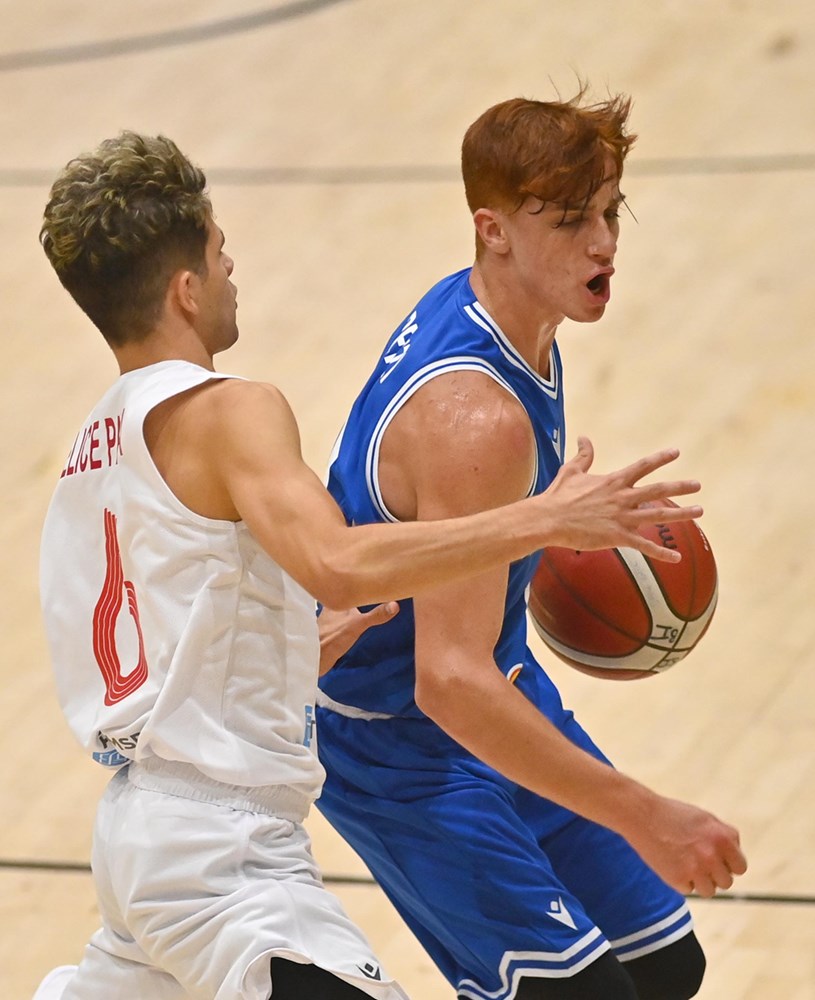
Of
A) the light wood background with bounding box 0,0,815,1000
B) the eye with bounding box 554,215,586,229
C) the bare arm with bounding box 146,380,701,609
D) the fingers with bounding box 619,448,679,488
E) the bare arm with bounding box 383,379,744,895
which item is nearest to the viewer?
the bare arm with bounding box 146,380,701,609

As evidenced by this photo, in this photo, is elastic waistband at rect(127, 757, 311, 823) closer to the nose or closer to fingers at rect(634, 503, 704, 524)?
fingers at rect(634, 503, 704, 524)

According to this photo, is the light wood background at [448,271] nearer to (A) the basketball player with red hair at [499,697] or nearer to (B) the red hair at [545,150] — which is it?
(A) the basketball player with red hair at [499,697]

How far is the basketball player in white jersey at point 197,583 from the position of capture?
7.45ft

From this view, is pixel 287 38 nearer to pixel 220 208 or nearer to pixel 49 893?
pixel 220 208

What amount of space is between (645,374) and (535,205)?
311cm

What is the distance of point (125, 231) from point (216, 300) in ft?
0.58

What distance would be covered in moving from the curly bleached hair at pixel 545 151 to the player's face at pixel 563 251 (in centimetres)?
2

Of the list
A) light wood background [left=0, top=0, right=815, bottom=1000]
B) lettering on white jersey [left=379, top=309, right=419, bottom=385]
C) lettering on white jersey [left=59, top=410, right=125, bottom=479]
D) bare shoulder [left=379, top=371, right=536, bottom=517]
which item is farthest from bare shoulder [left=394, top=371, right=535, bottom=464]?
light wood background [left=0, top=0, right=815, bottom=1000]

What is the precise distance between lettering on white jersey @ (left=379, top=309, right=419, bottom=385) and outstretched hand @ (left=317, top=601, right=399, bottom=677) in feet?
1.33

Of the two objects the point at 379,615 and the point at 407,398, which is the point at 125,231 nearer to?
the point at 407,398

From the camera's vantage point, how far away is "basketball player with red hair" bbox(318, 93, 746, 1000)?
2678 mm

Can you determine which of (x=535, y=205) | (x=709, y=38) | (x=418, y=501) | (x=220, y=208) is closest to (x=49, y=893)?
(x=418, y=501)

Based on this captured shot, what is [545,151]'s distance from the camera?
113 inches

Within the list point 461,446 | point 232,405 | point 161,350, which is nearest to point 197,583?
point 232,405
